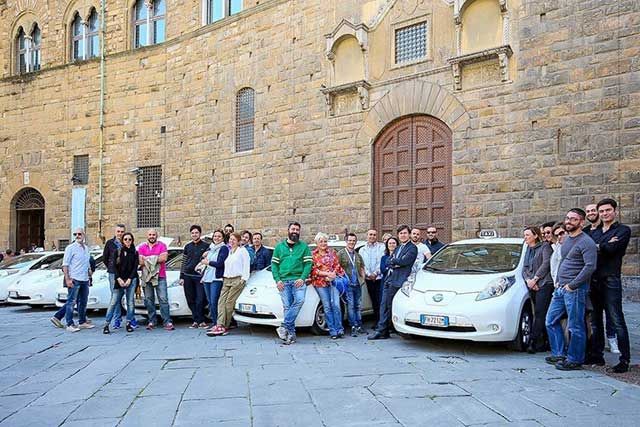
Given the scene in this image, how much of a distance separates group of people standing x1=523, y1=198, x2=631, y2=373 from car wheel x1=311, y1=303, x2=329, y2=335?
318cm

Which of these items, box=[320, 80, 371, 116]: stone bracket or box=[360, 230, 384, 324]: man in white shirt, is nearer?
box=[360, 230, 384, 324]: man in white shirt

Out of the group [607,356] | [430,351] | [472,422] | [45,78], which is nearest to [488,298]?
[430,351]

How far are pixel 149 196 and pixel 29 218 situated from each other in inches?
288

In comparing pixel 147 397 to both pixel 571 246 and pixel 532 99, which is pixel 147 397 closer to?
pixel 571 246

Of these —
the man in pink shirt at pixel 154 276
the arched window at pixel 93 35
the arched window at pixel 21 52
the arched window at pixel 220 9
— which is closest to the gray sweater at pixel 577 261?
the man in pink shirt at pixel 154 276


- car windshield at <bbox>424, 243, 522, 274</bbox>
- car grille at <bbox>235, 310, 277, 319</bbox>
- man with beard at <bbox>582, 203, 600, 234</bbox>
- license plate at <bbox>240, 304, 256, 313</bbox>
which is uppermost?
man with beard at <bbox>582, 203, 600, 234</bbox>

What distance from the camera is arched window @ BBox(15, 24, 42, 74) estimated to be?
23422mm

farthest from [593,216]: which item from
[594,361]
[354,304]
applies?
[354,304]

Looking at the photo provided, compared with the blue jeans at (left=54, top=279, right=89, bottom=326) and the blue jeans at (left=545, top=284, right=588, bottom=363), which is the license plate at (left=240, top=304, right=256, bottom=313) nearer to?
the blue jeans at (left=54, top=279, right=89, bottom=326)

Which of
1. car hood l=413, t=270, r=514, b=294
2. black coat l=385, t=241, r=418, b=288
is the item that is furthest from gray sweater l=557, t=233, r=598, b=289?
black coat l=385, t=241, r=418, b=288

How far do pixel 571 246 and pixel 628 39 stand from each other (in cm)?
633

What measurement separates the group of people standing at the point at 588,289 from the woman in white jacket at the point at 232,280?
4.29 m

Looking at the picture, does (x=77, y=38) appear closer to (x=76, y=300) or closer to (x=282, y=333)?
(x=76, y=300)

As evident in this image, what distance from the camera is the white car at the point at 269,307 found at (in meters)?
8.33
